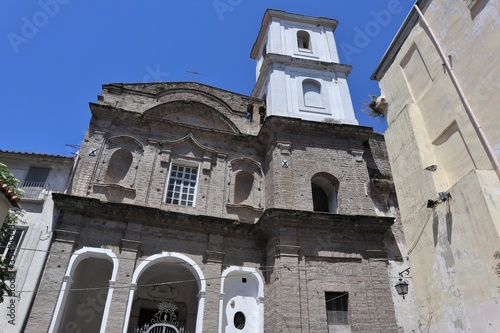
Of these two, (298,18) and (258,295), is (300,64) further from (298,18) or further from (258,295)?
(258,295)

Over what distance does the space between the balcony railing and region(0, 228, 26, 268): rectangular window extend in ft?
4.09

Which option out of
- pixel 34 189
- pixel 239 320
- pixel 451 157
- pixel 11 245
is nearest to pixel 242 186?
pixel 239 320

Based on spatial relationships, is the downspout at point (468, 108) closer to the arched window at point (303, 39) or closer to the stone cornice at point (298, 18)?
the arched window at point (303, 39)

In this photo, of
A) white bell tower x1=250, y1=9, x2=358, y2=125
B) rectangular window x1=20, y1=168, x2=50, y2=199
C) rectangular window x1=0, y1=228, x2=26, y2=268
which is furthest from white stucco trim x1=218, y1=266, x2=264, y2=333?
white bell tower x1=250, y1=9, x2=358, y2=125

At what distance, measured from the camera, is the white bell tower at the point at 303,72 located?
17.2 m

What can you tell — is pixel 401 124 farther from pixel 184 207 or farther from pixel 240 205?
pixel 184 207

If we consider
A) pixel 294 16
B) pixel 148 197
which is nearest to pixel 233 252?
pixel 148 197

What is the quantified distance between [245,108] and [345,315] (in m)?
9.91

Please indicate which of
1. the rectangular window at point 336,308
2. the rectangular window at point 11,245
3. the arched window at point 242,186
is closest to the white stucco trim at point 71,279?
the rectangular window at point 11,245

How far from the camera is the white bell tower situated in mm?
17156

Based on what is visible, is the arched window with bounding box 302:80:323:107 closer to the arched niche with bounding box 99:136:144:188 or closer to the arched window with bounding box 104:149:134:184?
the arched niche with bounding box 99:136:144:188

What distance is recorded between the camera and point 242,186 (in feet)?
51.3

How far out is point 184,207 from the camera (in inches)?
549

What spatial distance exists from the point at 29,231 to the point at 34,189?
1603 millimetres
